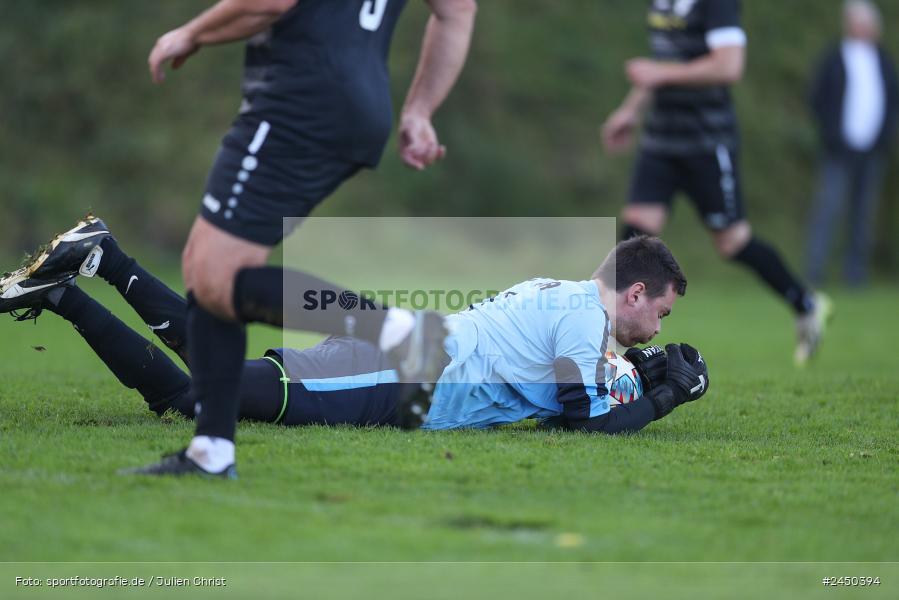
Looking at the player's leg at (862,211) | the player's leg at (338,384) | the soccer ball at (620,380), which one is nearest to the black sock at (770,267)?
the soccer ball at (620,380)

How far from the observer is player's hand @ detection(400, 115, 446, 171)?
4266 millimetres

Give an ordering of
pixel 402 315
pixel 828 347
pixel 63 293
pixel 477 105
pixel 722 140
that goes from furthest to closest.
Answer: pixel 477 105 < pixel 828 347 < pixel 722 140 < pixel 63 293 < pixel 402 315

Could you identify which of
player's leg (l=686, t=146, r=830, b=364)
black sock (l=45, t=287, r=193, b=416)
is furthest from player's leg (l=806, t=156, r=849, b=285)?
black sock (l=45, t=287, r=193, b=416)

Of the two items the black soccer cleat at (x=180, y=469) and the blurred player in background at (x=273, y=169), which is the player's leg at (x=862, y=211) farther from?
the black soccer cleat at (x=180, y=469)

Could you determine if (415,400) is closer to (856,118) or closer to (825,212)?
(825,212)

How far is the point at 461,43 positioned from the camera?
439 cm

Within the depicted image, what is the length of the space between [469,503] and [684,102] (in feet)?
16.1

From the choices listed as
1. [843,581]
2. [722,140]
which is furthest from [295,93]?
[722,140]

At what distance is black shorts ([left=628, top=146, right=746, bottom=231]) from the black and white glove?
2944mm

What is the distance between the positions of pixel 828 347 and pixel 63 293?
6748mm

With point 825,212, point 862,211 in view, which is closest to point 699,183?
point 825,212

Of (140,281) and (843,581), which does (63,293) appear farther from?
(843,581)

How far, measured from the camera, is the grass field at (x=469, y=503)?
3.15 metres

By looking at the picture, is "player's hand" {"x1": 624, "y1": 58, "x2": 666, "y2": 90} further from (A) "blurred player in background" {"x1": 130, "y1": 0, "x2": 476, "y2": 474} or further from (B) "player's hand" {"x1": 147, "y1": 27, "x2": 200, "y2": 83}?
(B) "player's hand" {"x1": 147, "y1": 27, "x2": 200, "y2": 83}
